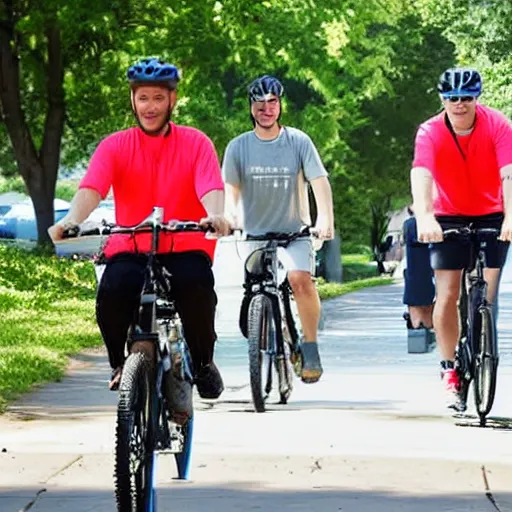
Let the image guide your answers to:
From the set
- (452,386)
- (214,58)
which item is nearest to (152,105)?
(452,386)

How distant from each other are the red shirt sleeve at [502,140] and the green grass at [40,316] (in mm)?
Result: 3417

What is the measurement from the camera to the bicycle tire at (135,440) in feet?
23.9

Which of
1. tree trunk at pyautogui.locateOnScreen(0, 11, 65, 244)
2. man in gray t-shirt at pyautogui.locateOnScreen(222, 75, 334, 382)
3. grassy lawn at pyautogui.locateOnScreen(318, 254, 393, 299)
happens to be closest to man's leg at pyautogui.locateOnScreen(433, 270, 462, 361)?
man in gray t-shirt at pyautogui.locateOnScreen(222, 75, 334, 382)

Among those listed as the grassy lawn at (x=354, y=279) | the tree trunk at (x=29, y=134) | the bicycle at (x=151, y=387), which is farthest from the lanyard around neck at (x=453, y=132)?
the tree trunk at (x=29, y=134)

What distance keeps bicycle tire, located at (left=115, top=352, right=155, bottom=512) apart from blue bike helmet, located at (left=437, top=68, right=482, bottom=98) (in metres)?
3.57

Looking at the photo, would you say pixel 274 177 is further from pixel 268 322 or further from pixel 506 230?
pixel 506 230

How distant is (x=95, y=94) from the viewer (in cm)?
3919

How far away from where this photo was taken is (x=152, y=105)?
830cm

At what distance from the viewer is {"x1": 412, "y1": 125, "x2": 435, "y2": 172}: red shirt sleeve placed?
34.9 feet

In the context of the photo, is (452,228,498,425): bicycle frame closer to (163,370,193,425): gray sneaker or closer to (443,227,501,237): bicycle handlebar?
(443,227,501,237): bicycle handlebar

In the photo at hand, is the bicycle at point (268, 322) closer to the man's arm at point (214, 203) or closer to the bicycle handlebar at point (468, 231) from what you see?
the bicycle handlebar at point (468, 231)

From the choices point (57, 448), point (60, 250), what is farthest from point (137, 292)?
point (60, 250)

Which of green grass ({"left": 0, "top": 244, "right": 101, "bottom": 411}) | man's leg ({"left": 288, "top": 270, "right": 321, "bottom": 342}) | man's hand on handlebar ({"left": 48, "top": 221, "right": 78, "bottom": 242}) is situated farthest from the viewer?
green grass ({"left": 0, "top": 244, "right": 101, "bottom": 411})

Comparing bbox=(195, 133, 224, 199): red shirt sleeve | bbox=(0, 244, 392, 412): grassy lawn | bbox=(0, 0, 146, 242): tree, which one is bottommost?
bbox=(0, 244, 392, 412): grassy lawn
